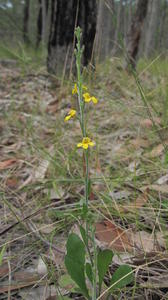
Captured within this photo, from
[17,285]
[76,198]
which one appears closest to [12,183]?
[76,198]

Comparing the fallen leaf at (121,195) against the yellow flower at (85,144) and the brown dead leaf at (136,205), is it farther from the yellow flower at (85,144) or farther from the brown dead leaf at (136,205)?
the yellow flower at (85,144)

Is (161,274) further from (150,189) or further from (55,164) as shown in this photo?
(55,164)

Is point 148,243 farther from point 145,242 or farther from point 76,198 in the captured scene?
point 76,198

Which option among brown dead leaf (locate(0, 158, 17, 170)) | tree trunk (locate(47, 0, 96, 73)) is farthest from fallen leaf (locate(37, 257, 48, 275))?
tree trunk (locate(47, 0, 96, 73))

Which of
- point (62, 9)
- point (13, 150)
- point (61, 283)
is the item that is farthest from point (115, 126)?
point (62, 9)

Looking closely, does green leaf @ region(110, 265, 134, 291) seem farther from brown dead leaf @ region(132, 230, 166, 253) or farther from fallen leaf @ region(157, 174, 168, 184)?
fallen leaf @ region(157, 174, 168, 184)

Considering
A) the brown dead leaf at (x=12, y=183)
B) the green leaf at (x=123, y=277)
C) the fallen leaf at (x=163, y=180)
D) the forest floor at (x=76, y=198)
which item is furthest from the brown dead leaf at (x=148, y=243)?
the brown dead leaf at (x=12, y=183)
